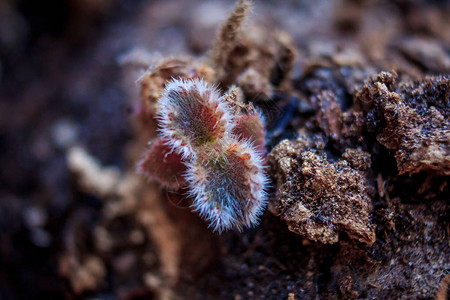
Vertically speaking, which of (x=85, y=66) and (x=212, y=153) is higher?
(x=85, y=66)

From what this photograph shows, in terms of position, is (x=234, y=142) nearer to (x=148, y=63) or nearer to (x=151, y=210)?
(x=148, y=63)

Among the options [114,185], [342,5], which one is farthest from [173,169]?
[342,5]

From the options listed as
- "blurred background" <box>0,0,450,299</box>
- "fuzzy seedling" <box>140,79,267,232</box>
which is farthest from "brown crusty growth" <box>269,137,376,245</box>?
"blurred background" <box>0,0,450,299</box>

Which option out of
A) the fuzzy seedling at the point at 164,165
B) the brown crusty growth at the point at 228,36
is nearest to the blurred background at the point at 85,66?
the brown crusty growth at the point at 228,36

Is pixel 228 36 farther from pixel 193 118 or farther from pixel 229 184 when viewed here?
pixel 229 184

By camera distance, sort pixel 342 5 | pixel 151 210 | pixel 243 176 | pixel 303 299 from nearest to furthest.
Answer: pixel 243 176 → pixel 303 299 → pixel 151 210 → pixel 342 5

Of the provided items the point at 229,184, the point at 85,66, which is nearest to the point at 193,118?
the point at 229,184

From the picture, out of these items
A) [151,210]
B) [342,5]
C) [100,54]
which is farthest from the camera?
[100,54]
